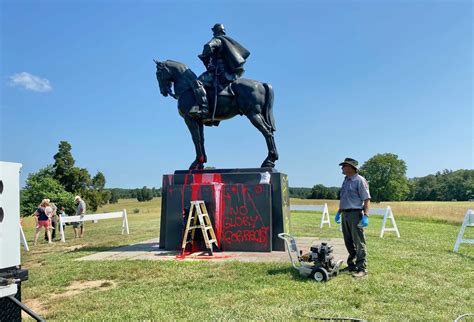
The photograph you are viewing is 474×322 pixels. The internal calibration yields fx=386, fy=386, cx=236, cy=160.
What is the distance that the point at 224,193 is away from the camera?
951 centimetres

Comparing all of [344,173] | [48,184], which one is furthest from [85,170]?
[344,173]

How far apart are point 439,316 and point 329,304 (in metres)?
1.23

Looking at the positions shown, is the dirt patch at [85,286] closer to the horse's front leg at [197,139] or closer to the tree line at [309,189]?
the horse's front leg at [197,139]

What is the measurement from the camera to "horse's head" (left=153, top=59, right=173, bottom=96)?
1032 centimetres

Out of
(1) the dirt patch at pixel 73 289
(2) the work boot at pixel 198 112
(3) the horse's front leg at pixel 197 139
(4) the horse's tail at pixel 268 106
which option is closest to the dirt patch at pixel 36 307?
(1) the dirt patch at pixel 73 289

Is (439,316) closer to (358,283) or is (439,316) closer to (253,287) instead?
(358,283)

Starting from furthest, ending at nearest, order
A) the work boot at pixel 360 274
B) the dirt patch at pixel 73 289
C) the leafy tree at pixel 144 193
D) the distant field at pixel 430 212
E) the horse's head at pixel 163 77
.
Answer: the leafy tree at pixel 144 193 < the distant field at pixel 430 212 < the horse's head at pixel 163 77 < the work boot at pixel 360 274 < the dirt patch at pixel 73 289

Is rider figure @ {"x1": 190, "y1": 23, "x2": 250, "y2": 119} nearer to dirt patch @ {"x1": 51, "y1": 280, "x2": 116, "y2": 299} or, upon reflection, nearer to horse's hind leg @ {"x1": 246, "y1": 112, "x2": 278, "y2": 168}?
horse's hind leg @ {"x1": 246, "y1": 112, "x2": 278, "y2": 168}

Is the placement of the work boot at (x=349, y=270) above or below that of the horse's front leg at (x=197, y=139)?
below

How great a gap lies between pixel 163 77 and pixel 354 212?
20.5ft

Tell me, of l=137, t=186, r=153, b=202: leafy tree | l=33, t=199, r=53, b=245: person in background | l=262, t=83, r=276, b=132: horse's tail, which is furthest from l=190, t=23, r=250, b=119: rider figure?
l=137, t=186, r=153, b=202: leafy tree

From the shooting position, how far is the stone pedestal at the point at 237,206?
9156 millimetres

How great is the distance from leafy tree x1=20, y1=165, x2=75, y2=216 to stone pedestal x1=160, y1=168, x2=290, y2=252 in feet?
135

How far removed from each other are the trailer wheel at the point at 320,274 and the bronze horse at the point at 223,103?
4094mm
